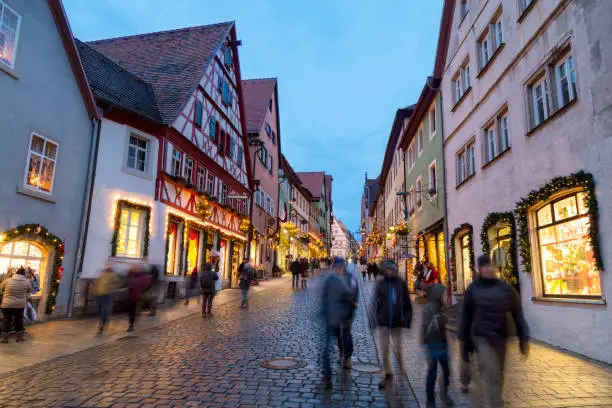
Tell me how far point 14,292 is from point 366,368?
7.39 meters

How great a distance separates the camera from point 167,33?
2316cm

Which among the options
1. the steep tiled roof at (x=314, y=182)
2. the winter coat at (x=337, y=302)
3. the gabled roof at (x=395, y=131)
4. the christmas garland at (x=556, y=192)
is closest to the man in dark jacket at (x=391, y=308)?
→ the winter coat at (x=337, y=302)

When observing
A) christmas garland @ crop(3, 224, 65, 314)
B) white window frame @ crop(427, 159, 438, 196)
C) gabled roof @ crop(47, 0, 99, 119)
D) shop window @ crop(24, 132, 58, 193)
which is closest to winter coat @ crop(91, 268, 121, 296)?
christmas garland @ crop(3, 224, 65, 314)

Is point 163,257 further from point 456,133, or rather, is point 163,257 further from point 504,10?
point 504,10

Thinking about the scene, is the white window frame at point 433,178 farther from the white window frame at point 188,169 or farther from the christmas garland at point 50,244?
the christmas garland at point 50,244

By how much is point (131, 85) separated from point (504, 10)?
13.5 metres

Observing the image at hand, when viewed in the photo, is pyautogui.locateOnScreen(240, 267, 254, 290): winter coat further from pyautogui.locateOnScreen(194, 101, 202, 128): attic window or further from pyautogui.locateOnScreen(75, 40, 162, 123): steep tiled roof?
pyautogui.locateOnScreen(194, 101, 202, 128): attic window

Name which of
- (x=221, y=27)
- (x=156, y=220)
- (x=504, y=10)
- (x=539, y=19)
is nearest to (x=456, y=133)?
(x=504, y=10)

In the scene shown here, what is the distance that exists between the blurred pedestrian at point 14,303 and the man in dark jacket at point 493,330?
8.95 metres

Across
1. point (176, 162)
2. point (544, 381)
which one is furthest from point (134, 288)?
point (544, 381)

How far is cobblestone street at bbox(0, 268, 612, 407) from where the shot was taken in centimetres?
514

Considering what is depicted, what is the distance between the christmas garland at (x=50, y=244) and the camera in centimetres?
1105

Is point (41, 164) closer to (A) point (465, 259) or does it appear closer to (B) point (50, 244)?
(B) point (50, 244)

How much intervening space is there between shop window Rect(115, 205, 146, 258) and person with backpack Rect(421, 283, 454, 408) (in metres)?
12.2
